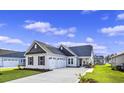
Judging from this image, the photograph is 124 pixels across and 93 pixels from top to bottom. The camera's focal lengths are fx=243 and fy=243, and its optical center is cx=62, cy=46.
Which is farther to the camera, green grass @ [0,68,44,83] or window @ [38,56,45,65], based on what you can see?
window @ [38,56,45,65]

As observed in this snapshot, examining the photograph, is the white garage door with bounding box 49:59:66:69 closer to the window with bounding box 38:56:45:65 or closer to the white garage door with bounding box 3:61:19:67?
the window with bounding box 38:56:45:65

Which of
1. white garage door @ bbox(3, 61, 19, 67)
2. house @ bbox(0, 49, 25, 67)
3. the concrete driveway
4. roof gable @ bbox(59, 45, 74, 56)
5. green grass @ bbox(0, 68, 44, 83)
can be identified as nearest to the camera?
the concrete driveway

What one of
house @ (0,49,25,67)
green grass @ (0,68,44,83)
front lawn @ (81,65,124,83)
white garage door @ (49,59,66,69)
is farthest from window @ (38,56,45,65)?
front lawn @ (81,65,124,83)

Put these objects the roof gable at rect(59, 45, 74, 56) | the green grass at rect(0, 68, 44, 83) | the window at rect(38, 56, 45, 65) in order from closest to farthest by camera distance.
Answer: the green grass at rect(0, 68, 44, 83), the window at rect(38, 56, 45, 65), the roof gable at rect(59, 45, 74, 56)

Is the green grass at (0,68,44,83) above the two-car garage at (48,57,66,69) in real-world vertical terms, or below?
below

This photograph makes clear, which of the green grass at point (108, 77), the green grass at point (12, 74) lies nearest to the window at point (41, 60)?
the green grass at point (12, 74)

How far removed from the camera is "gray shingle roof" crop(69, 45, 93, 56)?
32.9m

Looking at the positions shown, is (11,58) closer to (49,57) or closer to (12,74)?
(49,57)

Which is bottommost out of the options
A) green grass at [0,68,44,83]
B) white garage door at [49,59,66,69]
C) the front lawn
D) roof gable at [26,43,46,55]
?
the front lawn

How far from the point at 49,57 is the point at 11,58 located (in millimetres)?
9150

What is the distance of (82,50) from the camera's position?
110 feet

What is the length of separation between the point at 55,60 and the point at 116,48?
10539 millimetres
